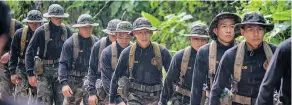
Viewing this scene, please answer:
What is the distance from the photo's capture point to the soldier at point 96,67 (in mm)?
9414

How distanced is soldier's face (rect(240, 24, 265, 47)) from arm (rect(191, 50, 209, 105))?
3.26 ft

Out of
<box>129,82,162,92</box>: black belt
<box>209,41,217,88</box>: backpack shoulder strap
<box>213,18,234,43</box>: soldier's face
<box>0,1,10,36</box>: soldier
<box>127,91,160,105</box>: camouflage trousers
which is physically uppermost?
<box>0,1,10,36</box>: soldier

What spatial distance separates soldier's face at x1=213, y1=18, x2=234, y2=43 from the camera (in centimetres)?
680

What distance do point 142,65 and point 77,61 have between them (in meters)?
2.29

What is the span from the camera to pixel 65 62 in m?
9.71

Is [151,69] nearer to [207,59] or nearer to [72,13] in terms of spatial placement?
[207,59]

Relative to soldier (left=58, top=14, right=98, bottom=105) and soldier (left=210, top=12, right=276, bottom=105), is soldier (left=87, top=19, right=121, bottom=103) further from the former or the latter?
soldier (left=210, top=12, right=276, bottom=105)

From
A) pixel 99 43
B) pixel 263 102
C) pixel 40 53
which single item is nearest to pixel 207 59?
pixel 263 102

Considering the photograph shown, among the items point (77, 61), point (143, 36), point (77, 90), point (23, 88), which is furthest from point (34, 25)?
point (143, 36)

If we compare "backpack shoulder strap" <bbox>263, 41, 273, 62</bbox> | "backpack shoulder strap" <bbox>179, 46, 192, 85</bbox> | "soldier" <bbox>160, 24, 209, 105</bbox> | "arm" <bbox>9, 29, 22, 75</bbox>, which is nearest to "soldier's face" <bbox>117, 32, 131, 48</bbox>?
"soldier" <bbox>160, 24, 209, 105</bbox>

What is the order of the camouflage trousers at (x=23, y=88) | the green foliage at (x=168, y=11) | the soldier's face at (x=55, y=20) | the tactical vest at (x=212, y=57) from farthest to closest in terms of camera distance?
1. the green foliage at (x=168, y=11)
2. the camouflage trousers at (x=23, y=88)
3. the soldier's face at (x=55, y=20)
4. the tactical vest at (x=212, y=57)

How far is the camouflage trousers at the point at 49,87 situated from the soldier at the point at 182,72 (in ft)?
10.4

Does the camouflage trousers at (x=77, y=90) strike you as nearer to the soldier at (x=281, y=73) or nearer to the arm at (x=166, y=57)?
the arm at (x=166, y=57)

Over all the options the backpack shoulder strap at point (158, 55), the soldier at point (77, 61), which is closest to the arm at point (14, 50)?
the soldier at point (77, 61)
